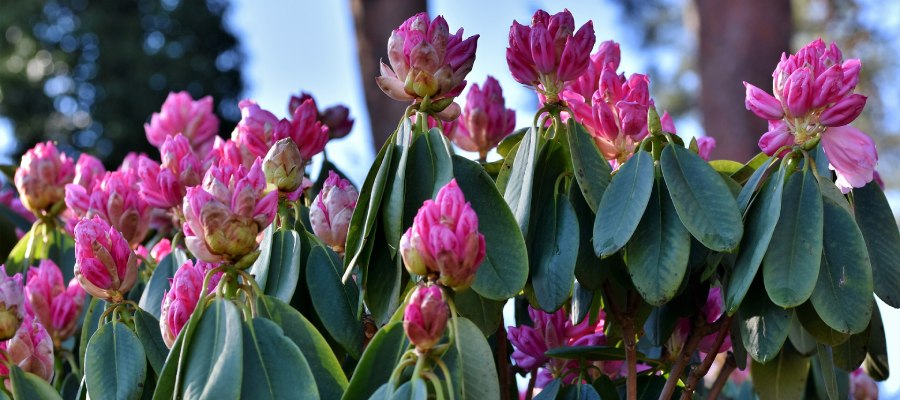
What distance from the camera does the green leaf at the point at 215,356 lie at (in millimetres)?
900

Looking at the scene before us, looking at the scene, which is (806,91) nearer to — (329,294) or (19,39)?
(329,294)

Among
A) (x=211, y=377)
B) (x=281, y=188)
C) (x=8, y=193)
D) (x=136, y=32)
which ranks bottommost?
(x=211, y=377)

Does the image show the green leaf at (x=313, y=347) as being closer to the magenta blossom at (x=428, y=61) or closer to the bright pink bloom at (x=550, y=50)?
the magenta blossom at (x=428, y=61)

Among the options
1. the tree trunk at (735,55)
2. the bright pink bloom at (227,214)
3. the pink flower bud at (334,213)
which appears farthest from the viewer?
the tree trunk at (735,55)

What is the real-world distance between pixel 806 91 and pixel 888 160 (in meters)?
12.1

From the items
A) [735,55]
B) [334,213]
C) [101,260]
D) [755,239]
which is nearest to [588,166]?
[755,239]

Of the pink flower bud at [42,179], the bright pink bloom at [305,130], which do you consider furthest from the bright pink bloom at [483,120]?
the pink flower bud at [42,179]

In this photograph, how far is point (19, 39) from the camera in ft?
49.2

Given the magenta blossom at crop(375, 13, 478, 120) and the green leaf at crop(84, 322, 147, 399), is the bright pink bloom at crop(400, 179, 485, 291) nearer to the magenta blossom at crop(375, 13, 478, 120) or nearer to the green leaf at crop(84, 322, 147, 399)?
the magenta blossom at crop(375, 13, 478, 120)

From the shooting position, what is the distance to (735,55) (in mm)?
5152

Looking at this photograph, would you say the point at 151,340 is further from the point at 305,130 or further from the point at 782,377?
the point at 782,377

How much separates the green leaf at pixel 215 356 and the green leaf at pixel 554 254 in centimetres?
30

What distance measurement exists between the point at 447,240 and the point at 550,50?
1.24 feet

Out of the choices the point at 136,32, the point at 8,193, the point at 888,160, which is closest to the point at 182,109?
the point at 8,193
